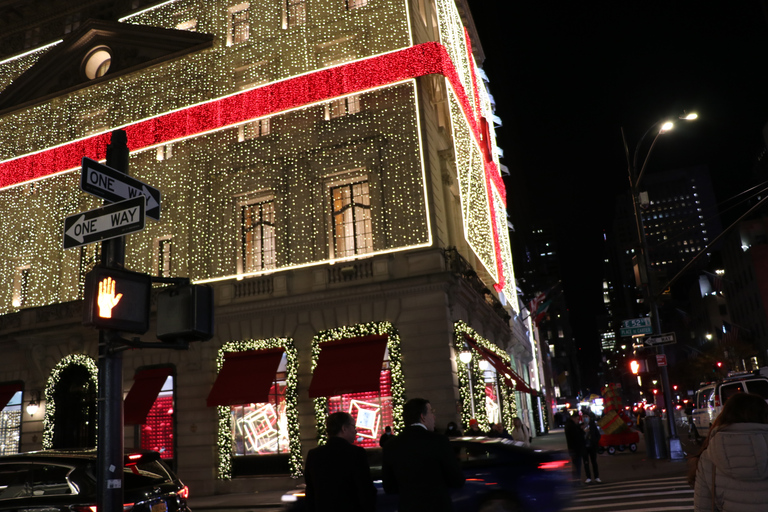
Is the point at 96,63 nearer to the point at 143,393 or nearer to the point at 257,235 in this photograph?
the point at 257,235

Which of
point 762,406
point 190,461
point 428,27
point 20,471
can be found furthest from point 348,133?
point 762,406

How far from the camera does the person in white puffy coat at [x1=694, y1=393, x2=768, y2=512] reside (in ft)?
15.1

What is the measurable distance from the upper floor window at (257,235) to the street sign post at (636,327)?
12.2 metres

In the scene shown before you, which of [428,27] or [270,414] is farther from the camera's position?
[428,27]

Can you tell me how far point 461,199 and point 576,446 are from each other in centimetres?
964

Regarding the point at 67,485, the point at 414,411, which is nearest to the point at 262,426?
the point at 67,485

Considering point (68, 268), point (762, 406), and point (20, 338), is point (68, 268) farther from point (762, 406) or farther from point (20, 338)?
point (762, 406)

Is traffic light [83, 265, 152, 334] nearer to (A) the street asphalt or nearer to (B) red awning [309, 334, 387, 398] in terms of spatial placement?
(A) the street asphalt

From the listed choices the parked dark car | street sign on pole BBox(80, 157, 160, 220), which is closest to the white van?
the parked dark car

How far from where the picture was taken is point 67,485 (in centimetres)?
847

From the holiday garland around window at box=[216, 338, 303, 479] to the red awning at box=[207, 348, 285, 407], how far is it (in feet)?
0.83

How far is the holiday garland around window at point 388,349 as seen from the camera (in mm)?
20469

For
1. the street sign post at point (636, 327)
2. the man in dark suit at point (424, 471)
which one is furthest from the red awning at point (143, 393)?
the man in dark suit at point (424, 471)

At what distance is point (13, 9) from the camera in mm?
31797
